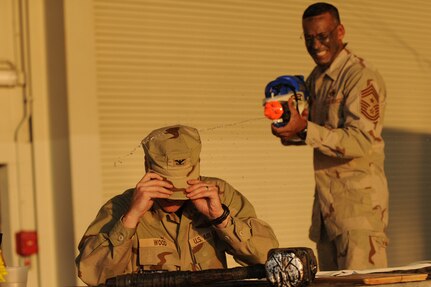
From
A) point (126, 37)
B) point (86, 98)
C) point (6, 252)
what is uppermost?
point (126, 37)

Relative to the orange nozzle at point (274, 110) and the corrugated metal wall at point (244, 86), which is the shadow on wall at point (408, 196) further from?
the orange nozzle at point (274, 110)

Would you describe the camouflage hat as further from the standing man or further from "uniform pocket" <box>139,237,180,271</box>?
the standing man

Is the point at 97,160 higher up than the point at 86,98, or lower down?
lower down

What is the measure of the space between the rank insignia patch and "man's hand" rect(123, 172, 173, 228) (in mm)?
1606

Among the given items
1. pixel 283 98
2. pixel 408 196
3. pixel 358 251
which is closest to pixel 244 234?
pixel 283 98

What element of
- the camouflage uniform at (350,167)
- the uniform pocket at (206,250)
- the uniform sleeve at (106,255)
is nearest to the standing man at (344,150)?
the camouflage uniform at (350,167)

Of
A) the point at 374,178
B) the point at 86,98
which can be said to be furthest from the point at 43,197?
the point at 374,178

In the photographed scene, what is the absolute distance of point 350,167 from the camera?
478 centimetres

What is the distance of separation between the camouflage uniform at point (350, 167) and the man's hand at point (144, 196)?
4.57 feet

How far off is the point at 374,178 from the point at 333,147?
1.24ft

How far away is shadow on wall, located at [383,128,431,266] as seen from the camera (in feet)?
28.6

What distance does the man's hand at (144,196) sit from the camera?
10.9 feet

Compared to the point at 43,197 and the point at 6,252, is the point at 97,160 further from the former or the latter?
the point at 6,252

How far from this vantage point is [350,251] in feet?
15.4
